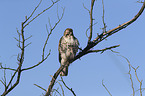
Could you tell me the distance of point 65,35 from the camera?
18.5 ft

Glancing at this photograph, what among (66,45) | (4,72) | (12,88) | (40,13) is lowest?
(12,88)

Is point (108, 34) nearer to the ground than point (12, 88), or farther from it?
farther from it

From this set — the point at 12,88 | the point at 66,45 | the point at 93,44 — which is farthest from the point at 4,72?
the point at 66,45

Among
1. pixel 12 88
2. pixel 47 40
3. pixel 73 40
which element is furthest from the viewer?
pixel 73 40

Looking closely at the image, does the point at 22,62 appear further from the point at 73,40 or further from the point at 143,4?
the point at 73,40

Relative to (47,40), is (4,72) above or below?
below

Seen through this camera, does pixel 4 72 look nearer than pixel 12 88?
No

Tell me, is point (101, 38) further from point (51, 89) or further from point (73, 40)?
point (73, 40)

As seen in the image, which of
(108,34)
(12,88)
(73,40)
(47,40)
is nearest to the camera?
(12,88)

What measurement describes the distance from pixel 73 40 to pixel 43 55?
2468 millimetres

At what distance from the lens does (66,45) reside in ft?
17.8

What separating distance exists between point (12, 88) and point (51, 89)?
0.48m

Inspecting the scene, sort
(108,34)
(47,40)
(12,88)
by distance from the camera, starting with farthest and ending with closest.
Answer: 1. (108,34)
2. (47,40)
3. (12,88)

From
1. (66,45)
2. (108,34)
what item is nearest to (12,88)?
(108,34)
